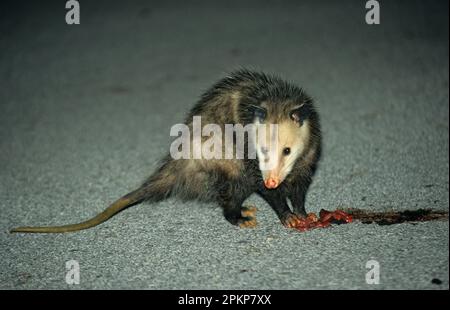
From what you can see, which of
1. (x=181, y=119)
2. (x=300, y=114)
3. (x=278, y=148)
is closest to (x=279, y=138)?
(x=278, y=148)

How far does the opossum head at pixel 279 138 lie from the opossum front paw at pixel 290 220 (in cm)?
22

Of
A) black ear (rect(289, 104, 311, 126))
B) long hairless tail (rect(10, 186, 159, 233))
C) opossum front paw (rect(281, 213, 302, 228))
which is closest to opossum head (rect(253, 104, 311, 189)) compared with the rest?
black ear (rect(289, 104, 311, 126))

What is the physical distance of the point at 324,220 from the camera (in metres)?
2.47

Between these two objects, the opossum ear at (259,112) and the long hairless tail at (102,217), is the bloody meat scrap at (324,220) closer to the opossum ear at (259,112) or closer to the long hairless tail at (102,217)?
the opossum ear at (259,112)

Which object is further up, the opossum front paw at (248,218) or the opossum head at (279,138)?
the opossum head at (279,138)

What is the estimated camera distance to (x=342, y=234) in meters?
2.35

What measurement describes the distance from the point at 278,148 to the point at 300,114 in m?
0.22

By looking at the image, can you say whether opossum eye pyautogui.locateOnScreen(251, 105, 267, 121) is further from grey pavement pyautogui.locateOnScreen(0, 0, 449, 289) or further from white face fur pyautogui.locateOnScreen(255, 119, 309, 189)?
grey pavement pyautogui.locateOnScreen(0, 0, 449, 289)

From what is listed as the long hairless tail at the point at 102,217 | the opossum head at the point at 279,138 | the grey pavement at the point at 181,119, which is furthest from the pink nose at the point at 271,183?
the long hairless tail at the point at 102,217

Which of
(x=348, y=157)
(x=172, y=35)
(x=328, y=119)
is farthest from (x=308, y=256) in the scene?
(x=172, y=35)

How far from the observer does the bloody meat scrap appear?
2.45 metres

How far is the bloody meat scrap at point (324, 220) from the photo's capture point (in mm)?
2451

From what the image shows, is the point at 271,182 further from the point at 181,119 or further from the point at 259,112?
the point at 181,119

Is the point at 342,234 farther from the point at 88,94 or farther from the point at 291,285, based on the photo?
the point at 88,94
